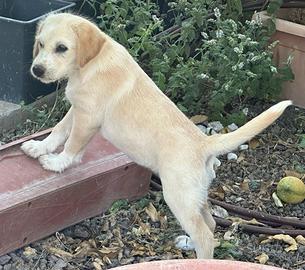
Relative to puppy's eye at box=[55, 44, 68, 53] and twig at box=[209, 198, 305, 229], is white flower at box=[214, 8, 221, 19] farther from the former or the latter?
puppy's eye at box=[55, 44, 68, 53]

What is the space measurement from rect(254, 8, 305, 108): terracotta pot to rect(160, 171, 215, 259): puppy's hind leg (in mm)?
1942

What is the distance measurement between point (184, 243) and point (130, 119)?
62 centimetres

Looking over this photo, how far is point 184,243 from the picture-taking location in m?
3.64

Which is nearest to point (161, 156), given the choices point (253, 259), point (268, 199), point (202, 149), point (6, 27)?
point (202, 149)

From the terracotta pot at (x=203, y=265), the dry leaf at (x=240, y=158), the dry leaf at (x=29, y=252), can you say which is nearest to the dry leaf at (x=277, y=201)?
the dry leaf at (x=240, y=158)

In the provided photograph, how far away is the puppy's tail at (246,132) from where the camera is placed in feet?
10.00

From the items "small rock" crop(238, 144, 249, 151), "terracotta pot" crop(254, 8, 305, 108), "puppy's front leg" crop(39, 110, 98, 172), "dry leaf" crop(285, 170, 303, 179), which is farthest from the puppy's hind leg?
"terracotta pot" crop(254, 8, 305, 108)

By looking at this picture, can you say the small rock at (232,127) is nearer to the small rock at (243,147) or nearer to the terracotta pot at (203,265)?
the small rock at (243,147)

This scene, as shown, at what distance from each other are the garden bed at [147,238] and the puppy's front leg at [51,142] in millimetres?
358

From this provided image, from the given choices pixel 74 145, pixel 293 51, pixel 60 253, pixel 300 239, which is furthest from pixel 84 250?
pixel 293 51

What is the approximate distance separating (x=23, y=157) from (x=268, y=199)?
3.95 feet

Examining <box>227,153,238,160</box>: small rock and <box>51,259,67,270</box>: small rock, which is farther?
<box>227,153,238,160</box>: small rock

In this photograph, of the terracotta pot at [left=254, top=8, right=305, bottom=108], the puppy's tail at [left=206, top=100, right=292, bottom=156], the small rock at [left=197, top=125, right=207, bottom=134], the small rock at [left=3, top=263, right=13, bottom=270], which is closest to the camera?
the puppy's tail at [left=206, top=100, right=292, bottom=156]

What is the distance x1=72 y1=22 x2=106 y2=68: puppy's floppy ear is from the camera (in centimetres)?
333
